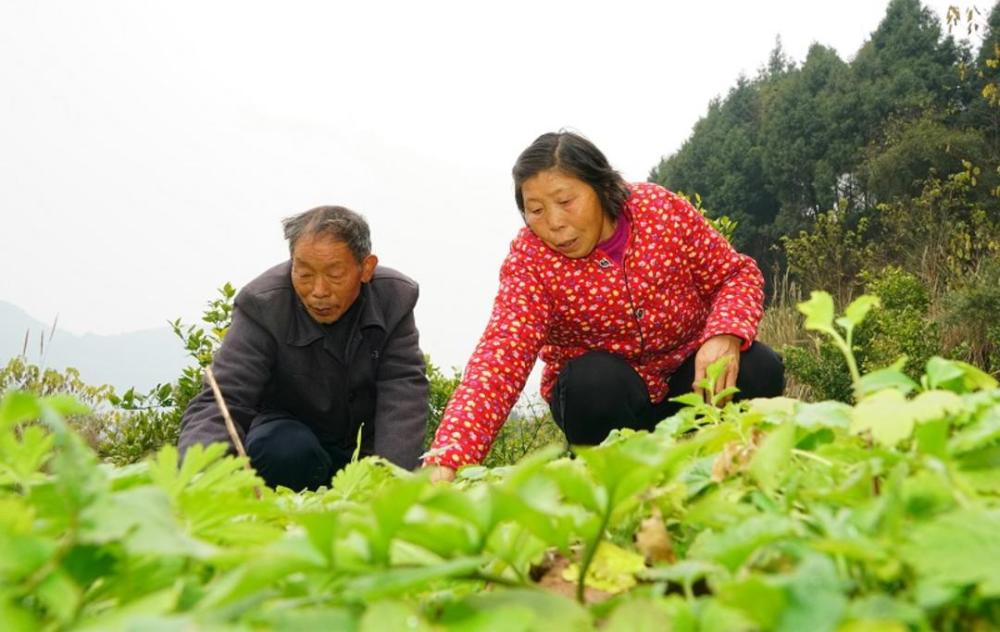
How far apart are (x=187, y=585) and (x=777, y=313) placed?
10601 mm

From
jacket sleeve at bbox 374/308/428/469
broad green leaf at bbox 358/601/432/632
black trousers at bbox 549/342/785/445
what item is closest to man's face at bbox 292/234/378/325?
jacket sleeve at bbox 374/308/428/469

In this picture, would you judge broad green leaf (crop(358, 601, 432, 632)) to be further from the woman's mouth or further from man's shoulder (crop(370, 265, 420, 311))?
man's shoulder (crop(370, 265, 420, 311))


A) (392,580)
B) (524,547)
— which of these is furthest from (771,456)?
(392,580)

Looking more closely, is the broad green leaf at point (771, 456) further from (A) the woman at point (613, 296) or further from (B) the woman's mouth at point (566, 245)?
(B) the woman's mouth at point (566, 245)

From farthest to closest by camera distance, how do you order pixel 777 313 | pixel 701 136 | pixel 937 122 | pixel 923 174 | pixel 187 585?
pixel 701 136
pixel 937 122
pixel 923 174
pixel 777 313
pixel 187 585

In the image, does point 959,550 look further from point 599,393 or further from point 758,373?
point 758,373

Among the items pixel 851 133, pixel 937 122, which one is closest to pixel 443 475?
pixel 937 122

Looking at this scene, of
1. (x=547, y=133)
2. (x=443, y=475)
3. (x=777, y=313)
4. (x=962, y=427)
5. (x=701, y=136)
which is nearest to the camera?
(x=962, y=427)

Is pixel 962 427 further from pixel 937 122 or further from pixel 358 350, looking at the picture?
pixel 937 122

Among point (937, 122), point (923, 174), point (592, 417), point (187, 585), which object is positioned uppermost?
point (937, 122)

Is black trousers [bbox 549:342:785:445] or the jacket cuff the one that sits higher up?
the jacket cuff

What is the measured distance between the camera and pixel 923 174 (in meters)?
22.8

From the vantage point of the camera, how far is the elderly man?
3230mm

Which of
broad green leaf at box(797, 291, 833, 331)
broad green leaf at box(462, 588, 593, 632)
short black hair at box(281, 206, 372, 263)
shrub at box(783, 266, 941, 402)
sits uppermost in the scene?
short black hair at box(281, 206, 372, 263)
